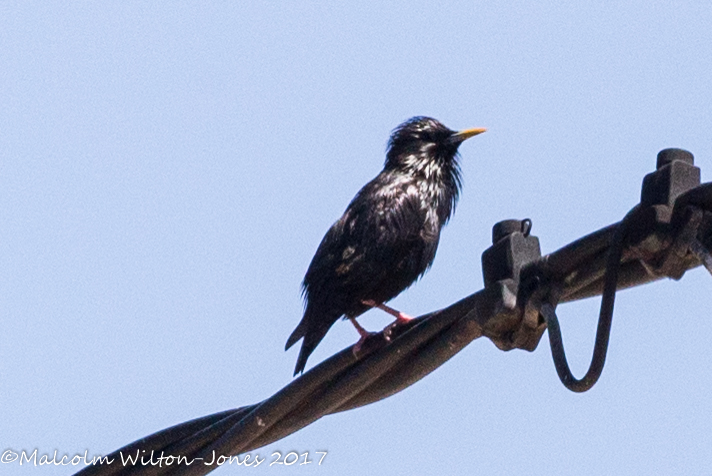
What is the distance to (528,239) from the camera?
353cm

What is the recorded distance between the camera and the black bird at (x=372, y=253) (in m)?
6.11

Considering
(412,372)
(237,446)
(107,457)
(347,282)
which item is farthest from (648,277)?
(347,282)

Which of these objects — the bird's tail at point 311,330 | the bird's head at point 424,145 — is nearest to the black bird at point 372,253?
the bird's tail at point 311,330

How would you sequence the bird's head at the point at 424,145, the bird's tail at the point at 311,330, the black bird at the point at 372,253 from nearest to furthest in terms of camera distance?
the bird's tail at the point at 311,330 → the black bird at the point at 372,253 → the bird's head at the point at 424,145

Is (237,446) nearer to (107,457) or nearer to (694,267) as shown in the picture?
(107,457)

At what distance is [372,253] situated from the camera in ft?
20.2

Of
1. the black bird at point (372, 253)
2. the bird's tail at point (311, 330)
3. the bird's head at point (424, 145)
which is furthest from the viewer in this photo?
the bird's head at point (424, 145)

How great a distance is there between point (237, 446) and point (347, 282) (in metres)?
2.43

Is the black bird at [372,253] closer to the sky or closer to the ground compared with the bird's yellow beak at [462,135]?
closer to the ground

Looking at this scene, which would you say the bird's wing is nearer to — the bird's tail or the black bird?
the black bird

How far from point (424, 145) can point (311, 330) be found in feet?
4.99

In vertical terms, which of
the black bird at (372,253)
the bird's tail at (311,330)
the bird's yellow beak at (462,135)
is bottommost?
the bird's tail at (311,330)

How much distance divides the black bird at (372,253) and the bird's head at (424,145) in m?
0.18

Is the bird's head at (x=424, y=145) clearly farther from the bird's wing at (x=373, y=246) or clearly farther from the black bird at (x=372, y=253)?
the bird's wing at (x=373, y=246)
